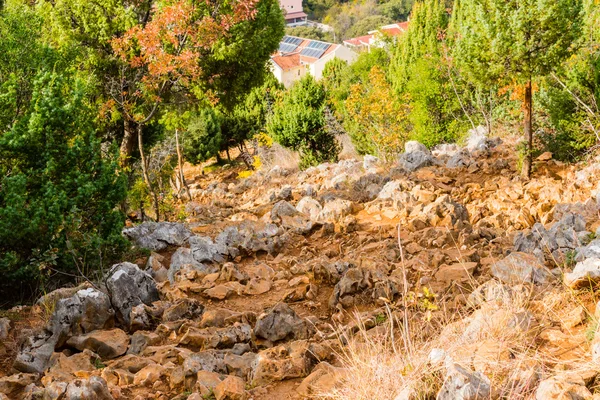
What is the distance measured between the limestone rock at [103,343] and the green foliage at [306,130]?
13860 millimetres

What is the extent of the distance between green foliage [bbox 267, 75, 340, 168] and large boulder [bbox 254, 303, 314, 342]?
13.5m

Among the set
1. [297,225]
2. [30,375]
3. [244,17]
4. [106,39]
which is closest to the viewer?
[30,375]

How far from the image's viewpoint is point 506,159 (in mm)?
11797

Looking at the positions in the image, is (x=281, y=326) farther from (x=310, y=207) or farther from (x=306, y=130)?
(x=306, y=130)

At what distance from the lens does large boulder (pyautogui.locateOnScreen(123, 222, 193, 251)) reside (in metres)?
7.91

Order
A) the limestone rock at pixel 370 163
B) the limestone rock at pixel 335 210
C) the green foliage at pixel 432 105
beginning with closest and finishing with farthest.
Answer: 1. the limestone rock at pixel 335 210
2. the limestone rock at pixel 370 163
3. the green foliage at pixel 432 105

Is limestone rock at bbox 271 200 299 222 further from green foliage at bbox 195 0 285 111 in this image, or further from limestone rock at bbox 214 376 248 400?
limestone rock at bbox 214 376 248 400

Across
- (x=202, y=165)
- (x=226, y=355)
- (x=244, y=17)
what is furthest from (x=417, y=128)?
(x=202, y=165)

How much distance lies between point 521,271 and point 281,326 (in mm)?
2091

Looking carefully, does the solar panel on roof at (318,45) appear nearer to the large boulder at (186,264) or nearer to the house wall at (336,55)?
the house wall at (336,55)

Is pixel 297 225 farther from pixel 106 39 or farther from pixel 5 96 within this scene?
pixel 106 39

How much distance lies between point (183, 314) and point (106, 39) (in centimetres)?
747

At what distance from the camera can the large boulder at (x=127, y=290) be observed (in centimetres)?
536

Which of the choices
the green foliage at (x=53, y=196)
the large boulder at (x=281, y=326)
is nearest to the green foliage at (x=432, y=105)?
the green foliage at (x=53, y=196)
